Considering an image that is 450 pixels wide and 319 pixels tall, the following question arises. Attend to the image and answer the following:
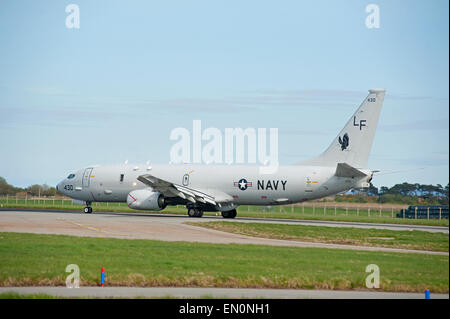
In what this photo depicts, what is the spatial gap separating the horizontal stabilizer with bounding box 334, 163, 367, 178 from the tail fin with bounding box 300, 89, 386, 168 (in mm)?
1504

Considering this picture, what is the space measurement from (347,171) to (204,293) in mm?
31422

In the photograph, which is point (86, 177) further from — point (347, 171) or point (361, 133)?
point (361, 133)

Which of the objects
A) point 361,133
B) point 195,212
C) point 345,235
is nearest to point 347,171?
point 361,133

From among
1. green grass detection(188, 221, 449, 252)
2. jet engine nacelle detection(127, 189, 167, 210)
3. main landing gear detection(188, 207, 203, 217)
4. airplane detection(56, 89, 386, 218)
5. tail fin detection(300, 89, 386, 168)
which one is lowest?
green grass detection(188, 221, 449, 252)

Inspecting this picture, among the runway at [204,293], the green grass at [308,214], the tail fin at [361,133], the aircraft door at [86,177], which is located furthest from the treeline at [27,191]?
the runway at [204,293]

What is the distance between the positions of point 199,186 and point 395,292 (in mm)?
35924

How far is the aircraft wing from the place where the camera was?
1934 inches

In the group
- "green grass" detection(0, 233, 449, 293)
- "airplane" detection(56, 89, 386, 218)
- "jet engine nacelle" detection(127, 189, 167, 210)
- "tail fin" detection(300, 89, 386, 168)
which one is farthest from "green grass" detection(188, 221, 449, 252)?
"tail fin" detection(300, 89, 386, 168)

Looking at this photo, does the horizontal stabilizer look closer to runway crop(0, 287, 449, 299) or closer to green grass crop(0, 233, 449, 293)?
green grass crop(0, 233, 449, 293)

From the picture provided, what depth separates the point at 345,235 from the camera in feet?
117
